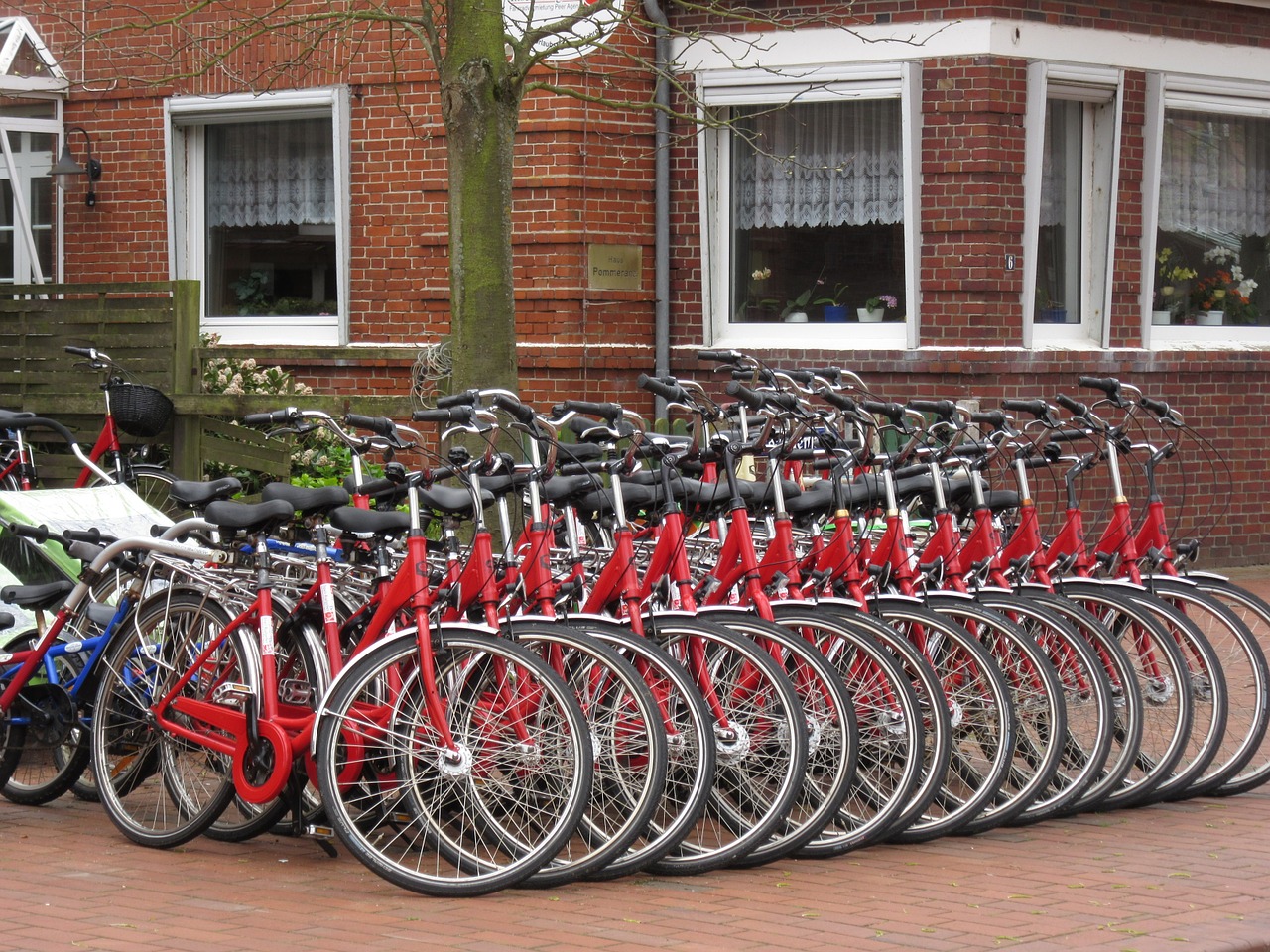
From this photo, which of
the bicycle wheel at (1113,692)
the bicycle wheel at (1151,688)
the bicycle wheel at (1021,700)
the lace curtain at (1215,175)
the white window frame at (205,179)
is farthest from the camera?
the white window frame at (205,179)

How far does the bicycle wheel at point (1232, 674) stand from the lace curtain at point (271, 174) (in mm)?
8932

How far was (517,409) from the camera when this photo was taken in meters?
6.09

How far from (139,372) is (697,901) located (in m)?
7.19

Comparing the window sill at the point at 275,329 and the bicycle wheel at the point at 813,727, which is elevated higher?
the window sill at the point at 275,329

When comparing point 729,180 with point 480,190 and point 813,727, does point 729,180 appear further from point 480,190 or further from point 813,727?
point 813,727

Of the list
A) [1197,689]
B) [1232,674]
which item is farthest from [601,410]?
[1232,674]

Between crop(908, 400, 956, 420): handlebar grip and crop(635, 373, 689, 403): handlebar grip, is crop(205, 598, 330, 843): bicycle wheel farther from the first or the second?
crop(908, 400, 956, 420): handlebar grip

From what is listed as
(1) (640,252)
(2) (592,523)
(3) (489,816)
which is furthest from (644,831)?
(1) (640,252)

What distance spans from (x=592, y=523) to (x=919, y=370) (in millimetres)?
6173

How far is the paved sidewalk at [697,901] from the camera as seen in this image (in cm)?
514

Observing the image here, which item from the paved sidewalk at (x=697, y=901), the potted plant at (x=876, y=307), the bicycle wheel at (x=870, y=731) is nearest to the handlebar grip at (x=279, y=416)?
the paved sidewalk at (x=697, y=901)

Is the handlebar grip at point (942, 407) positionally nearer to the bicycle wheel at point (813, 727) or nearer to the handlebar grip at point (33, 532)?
the bicycle wheel at point (813, 727)

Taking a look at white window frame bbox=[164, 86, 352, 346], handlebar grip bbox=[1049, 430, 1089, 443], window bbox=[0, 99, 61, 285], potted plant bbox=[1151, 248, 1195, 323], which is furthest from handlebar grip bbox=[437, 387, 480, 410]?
window bbox=[0, 99, 61, 285]

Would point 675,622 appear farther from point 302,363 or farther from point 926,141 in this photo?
point 302,363
